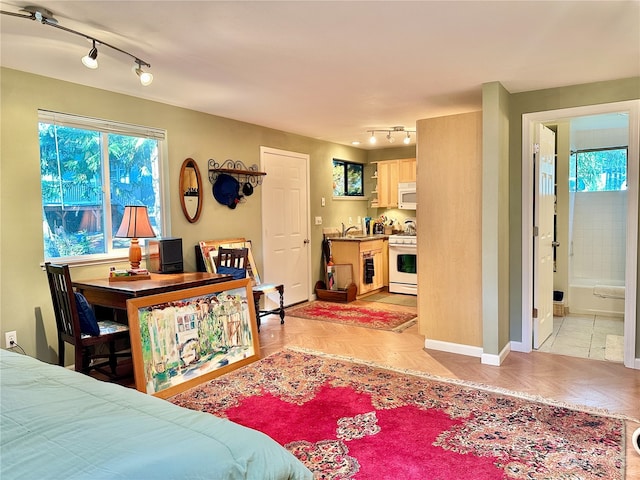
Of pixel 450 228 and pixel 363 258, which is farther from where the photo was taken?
pixel 363 258

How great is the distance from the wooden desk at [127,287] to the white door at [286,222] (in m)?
1.99

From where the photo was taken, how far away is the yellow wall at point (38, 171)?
3162 millimetres

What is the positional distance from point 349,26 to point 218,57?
1005 millimetres

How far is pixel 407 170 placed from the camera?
7141mm

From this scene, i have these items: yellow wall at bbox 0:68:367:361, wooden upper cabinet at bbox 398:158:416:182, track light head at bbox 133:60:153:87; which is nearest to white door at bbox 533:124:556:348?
wooden upper cabinet at bbox 398:158:416:182

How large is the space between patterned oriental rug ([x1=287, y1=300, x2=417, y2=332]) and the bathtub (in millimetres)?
2073

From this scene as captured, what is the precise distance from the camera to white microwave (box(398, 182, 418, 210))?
6.94 meters

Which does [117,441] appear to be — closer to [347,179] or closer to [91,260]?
[91,260]

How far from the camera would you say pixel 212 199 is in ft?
15.7

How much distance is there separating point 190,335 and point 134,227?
38.6 inches

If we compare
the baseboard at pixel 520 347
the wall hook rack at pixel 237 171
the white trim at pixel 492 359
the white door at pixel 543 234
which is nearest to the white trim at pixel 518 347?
the baseboard at pixel 520 347

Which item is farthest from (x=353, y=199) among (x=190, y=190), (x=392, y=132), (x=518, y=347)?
(x=518, y=347)

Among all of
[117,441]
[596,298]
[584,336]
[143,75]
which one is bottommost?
[584,336]

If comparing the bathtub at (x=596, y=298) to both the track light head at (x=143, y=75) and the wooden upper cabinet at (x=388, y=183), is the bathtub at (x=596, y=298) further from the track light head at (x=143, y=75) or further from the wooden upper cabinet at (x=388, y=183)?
the track light head at (x=143, y=75)
